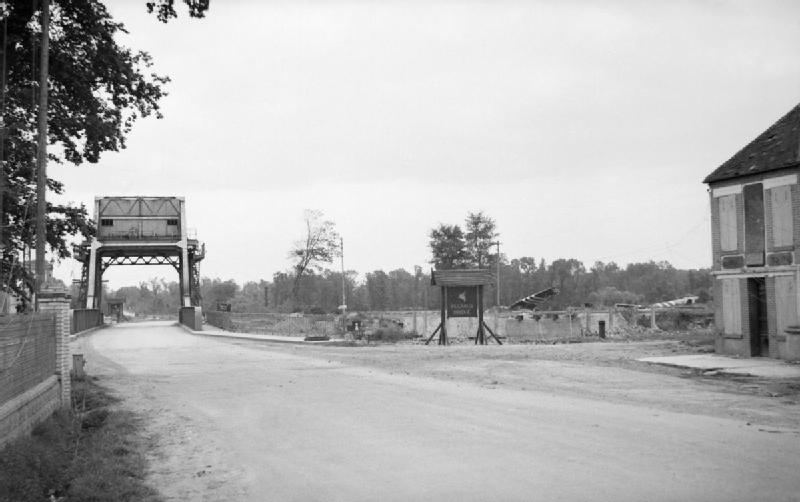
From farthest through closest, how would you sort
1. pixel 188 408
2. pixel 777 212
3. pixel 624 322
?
pixel 624 322, pixel 777 212, pixel 188 408

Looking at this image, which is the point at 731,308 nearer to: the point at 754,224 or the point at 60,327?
the point at 754,224

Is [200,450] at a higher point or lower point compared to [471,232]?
lower

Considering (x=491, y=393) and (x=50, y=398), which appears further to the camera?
(x=491, y=393)

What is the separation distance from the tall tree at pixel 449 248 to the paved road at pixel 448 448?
2741 inches

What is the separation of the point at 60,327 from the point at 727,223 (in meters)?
19.2

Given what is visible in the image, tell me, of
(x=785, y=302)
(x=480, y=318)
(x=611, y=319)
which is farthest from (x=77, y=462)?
(x=611, y=319)

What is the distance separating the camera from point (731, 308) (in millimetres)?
22562

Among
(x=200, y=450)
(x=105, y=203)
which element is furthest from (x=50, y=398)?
(x=105, y=203)

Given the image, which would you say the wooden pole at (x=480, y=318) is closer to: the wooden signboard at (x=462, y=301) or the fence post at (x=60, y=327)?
the wooden signboard at (x=462, y=301)

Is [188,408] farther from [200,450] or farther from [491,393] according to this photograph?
[491,393]

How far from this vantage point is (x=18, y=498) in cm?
718

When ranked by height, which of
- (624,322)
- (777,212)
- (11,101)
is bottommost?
(624,322)

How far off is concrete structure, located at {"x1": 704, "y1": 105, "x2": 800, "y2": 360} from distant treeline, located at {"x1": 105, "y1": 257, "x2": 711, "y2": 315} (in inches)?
2638

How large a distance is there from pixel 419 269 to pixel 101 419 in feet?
414
